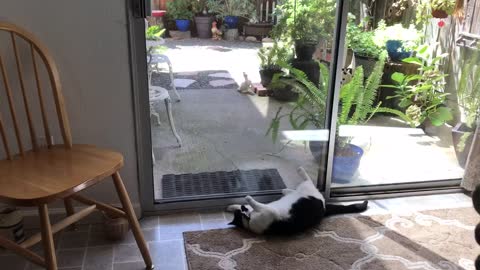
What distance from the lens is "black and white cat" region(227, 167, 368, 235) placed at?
1.96 meters

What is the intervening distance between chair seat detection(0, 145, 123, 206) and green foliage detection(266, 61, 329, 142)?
0.95 metres

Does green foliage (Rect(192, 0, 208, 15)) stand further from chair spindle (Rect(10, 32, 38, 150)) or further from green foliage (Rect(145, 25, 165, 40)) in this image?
chair spindle (Rect(10, 32, 38, 150))

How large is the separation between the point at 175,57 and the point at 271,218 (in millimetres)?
899

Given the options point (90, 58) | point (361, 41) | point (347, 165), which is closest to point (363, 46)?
point (361, 41)

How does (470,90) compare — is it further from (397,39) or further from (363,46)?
(363,46)

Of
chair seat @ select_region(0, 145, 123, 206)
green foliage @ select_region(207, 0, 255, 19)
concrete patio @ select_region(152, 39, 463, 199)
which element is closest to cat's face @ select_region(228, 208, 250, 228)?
concrete patio @ select_region(152, 39, 463, 199)

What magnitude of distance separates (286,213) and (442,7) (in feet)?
4.88

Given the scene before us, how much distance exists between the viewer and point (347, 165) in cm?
240

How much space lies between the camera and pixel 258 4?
198 cm

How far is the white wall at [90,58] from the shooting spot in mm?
1714

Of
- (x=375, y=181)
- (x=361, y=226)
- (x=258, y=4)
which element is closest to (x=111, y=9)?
(x=258, y=4)

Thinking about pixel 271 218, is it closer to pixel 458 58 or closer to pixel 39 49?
pixel 39 49

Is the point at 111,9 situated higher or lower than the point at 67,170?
higher

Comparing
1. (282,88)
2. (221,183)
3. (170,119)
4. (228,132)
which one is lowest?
(221,183)
